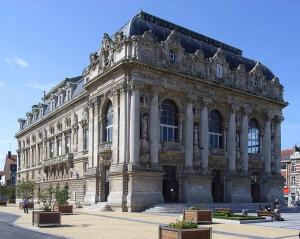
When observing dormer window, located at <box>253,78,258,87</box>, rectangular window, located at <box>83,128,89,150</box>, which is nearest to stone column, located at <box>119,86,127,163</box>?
rectangular window, located at <box>83,128,89,150</box>

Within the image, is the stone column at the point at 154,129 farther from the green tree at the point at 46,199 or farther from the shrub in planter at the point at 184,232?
the shrub in planter at the point at 184,232

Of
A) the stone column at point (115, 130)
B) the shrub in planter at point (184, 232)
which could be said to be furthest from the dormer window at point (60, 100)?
the shrub in planter at point (184, 232)

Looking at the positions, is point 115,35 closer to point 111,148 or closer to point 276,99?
point 111,148

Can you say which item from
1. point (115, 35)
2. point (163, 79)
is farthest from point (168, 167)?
point (115, 35)

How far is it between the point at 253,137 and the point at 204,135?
1338 centimetres

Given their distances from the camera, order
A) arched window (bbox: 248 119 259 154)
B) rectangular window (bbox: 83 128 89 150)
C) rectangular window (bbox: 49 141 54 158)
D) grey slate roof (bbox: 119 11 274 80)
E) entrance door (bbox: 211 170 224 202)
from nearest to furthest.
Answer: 1. grey slate roof (bbox: 119 11 274 80)
2. entrance door (bbox: 211 170 224 202)
3. rectangular window (bbox: 83 128 89 150)
4. arched window (bbox: 248 119 259 154)
5. rectangular window (bbox: 49 141 54 158)

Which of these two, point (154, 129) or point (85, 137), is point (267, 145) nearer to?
point (154, 129)

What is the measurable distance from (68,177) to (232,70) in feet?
99.7

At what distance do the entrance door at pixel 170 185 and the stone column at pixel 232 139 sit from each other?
10.1 metres

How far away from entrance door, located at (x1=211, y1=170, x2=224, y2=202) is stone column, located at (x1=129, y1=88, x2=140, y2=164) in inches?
594

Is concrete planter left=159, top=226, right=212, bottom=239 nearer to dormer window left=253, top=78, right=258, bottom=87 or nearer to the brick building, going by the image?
dormer window left=253, top=78, right=258, bottom=87

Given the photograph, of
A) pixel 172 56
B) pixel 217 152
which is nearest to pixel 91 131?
pixel 172 56

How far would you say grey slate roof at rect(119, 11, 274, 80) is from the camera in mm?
57028

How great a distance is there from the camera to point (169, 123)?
56938mm
